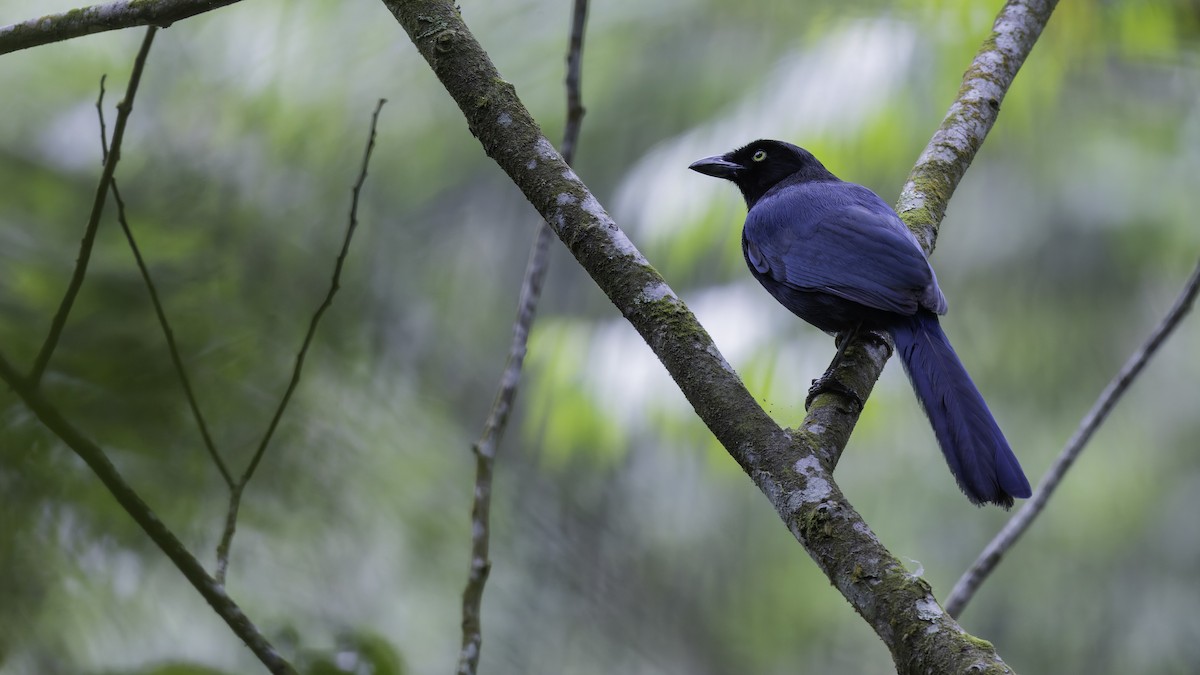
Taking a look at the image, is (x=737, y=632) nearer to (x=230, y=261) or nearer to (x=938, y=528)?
(x=938, y=528)

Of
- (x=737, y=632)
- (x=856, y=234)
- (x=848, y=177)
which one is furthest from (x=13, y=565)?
(x=737, y=632)

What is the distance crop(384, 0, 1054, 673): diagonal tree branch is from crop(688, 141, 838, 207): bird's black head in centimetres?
156

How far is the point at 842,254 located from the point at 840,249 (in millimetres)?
32

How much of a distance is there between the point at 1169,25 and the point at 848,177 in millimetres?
2335

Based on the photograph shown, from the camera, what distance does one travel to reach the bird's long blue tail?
227 centimetres

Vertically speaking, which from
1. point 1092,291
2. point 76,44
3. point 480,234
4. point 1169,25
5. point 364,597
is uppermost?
point 76,44

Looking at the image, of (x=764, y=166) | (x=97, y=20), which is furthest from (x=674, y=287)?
(x=97, y=20)

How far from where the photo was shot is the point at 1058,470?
3.22m

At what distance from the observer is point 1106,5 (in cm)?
689

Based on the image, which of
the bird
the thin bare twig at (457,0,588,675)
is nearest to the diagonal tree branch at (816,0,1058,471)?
the bird

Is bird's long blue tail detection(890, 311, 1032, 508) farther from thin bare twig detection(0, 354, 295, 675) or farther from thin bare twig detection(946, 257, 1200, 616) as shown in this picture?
A: thin bare twig detection(0, 354, 295, 675)

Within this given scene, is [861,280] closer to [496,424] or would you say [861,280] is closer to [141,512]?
[496,424]

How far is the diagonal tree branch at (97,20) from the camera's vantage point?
103 inches

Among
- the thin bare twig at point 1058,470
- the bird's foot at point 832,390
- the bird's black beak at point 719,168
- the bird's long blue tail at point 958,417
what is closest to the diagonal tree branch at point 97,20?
the bird's foot at point 832,390
